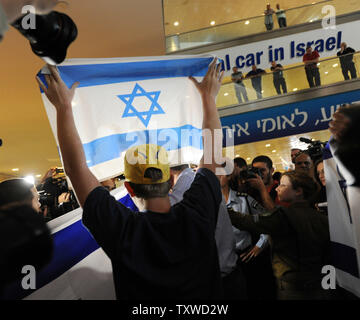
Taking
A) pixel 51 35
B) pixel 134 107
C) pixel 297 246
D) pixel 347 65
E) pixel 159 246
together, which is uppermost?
pixel 347 65

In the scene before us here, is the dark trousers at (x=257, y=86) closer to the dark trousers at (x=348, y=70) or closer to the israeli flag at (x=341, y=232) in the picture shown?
the dark trousers at (x=348, y=70)

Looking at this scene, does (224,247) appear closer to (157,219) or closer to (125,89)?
(157,219)

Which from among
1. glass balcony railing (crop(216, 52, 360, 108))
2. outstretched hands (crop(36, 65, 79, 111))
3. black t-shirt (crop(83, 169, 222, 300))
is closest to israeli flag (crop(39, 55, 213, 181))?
outstretched hands (crop(36, 65, 79, 111))

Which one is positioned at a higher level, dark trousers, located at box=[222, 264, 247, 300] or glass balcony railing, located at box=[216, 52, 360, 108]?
glass balcony railing, located at box=[216, 52, 360, 108]

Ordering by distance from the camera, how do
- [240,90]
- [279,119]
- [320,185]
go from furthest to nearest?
[240,90] < [279,119] < [320,185]

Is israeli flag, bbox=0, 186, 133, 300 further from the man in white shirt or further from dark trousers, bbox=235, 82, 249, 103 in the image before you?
dark trousers, bbox=235, 82, 249, 103

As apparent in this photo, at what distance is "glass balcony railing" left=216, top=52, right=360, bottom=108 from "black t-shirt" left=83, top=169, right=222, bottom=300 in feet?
17.4

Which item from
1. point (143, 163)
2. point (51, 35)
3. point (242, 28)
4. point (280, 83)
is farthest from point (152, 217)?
point (242, 28)

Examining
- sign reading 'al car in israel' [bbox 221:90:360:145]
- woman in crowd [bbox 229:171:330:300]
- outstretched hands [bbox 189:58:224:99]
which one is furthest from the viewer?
sign reading 'al car in israel' [bbox 221:90:360:145]

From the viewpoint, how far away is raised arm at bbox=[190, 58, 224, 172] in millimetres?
1186

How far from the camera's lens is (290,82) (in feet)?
20.5

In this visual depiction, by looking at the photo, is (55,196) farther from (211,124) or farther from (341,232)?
(341,232)

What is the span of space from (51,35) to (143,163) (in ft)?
Answer: 1.84

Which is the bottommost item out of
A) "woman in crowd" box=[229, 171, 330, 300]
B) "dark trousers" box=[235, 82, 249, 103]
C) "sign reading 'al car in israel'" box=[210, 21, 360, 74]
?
"woman in crowd" box=[229, 171, 330, 300]
